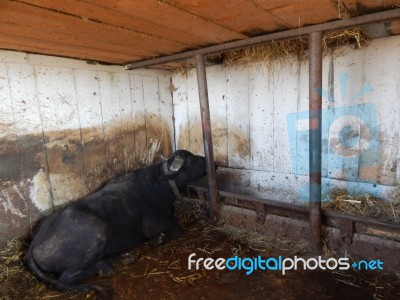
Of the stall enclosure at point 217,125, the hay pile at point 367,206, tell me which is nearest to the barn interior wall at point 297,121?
the stall enclosure at point 217,125

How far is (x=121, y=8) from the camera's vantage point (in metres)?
1.91

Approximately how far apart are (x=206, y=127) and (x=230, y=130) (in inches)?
37.5

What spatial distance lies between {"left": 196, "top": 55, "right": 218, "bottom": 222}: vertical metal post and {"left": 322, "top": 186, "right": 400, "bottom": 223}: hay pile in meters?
1.37

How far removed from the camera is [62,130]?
138 inches

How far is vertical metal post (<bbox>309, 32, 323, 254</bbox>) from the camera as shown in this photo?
8.51 ft

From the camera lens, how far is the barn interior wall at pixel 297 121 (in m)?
3.13

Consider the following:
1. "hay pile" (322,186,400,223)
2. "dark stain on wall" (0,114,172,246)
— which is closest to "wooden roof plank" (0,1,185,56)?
"dark stain on wall" (0,114,172,246)

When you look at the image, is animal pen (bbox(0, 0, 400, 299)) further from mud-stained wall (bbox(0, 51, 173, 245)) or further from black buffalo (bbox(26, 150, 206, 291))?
black buffalo (bbox(26, 150, 206, 291))

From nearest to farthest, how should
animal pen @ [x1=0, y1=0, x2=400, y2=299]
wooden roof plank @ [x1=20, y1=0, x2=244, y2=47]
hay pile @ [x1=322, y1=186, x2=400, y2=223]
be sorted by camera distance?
wooden roof plank @ [x1=20, y1=0, x2=244, y2=47] < animal pen @ [x1=0, y1=0, x2=400, y2=299] < hay pile @ [x1=322, y1=186, x2=400, y2=223]

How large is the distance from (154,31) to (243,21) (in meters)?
0.81

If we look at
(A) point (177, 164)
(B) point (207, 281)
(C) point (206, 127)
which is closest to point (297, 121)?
(C) point (206, 127)

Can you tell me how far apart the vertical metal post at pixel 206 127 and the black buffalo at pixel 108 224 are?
0.34 m

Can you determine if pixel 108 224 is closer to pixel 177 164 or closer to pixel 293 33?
pixel 177 164

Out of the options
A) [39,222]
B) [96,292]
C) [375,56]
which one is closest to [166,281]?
[96,292]
